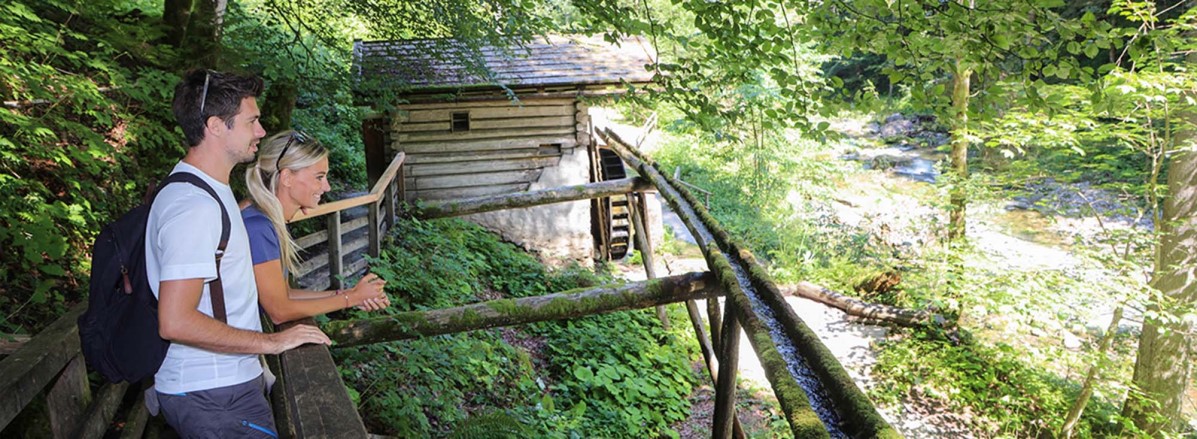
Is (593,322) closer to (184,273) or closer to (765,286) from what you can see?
(765,286)

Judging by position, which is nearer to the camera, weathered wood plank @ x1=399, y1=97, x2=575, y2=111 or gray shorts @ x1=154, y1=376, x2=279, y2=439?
gray shorts @ x1=154, y1=376, x2=279, y2=439

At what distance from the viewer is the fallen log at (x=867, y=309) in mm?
11688

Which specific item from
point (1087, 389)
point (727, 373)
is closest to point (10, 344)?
point (727, 373)

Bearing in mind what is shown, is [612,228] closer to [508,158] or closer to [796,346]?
[508,158]

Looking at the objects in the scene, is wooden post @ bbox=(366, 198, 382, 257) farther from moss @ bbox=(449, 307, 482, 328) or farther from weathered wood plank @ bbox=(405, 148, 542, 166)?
weathered wood plank @ bbox=(405, 148, 542, 166)

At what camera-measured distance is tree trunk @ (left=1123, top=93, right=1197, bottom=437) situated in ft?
26.8

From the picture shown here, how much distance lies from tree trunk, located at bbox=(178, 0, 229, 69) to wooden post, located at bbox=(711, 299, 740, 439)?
499cm

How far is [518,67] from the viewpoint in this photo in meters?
12.5

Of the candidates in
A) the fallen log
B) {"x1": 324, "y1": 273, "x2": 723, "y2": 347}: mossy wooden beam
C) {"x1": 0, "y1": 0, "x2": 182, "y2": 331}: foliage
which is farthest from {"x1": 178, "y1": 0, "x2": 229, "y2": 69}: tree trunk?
the fallen log

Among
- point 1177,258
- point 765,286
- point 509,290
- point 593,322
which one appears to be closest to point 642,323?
point 593,322

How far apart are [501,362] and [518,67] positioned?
7356mm

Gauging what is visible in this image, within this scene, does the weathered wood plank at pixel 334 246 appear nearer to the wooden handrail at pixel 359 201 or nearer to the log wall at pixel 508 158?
the wooden handrail at pixel 359 201

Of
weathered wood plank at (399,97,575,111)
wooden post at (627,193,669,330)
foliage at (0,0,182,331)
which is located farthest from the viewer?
weathered wood plank at (399,97,575,111)

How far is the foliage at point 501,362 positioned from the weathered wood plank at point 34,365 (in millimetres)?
2192
